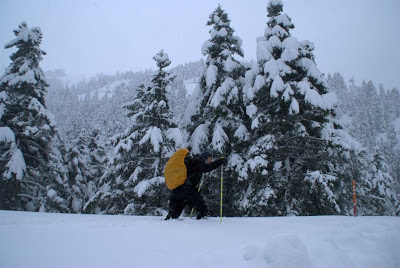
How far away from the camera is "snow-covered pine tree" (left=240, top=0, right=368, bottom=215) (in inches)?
439

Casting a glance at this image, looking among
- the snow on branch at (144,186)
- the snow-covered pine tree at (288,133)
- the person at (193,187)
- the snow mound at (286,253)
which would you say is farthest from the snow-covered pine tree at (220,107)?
the snow mound at (286,253)

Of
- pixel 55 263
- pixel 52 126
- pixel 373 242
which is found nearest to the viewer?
pixel 55 263

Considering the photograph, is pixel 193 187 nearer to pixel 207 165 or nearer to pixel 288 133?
pixel 207 165

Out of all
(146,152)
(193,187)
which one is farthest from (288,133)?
(146,152)

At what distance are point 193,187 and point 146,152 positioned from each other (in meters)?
9.01

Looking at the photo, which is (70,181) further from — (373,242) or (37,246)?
(373,242)

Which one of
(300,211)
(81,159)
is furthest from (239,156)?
(81,159)

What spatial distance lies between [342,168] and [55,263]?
57.7 feet

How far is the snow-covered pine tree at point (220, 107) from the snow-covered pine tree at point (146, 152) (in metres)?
1.48

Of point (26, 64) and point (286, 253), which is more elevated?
point (26, 64)

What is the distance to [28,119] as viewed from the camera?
48.1 ft

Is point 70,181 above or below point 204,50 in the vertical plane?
below

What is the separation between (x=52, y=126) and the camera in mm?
15164

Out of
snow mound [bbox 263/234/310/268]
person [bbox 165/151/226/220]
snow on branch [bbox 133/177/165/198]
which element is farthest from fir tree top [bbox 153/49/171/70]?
snow mound [bbox 263/234/310/268]
